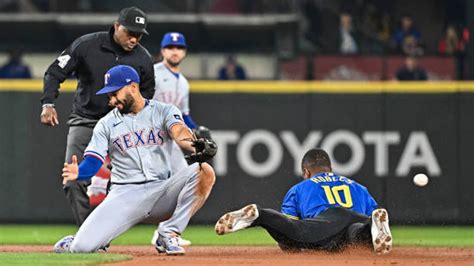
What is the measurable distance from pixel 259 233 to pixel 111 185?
4.97 m

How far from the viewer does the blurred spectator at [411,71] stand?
17000mm

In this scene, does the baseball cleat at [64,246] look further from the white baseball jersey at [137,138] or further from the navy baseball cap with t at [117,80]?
the navy baseball cap with t at [117,80]

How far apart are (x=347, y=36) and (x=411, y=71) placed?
183cm

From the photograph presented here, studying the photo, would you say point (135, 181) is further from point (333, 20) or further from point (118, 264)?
point (333, 20)

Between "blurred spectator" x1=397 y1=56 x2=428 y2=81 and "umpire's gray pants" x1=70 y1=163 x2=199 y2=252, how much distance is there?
25.6 ft

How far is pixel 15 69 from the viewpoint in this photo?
17.8 metres

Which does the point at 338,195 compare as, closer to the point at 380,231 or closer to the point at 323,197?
the point at 323,197

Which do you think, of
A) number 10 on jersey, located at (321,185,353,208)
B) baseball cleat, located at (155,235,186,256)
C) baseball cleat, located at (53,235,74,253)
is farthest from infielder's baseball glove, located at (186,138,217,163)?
baseball cleat, located at (53,235,74,253)

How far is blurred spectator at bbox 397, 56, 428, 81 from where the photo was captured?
1700 centimetres

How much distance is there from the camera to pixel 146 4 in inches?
814

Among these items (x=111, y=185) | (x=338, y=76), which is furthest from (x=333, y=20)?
(x=111, y=185)

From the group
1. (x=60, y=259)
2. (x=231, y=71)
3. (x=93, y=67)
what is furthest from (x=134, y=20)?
(x=231, y=71)

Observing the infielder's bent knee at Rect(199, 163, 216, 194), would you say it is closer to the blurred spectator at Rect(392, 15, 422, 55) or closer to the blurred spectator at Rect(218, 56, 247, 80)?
the blurred spectator at Rect(218, 56, 247, 80)

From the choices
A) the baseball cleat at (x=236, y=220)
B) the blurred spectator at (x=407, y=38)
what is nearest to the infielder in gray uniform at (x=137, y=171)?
the baseball cleat at (x=236, y=220)
